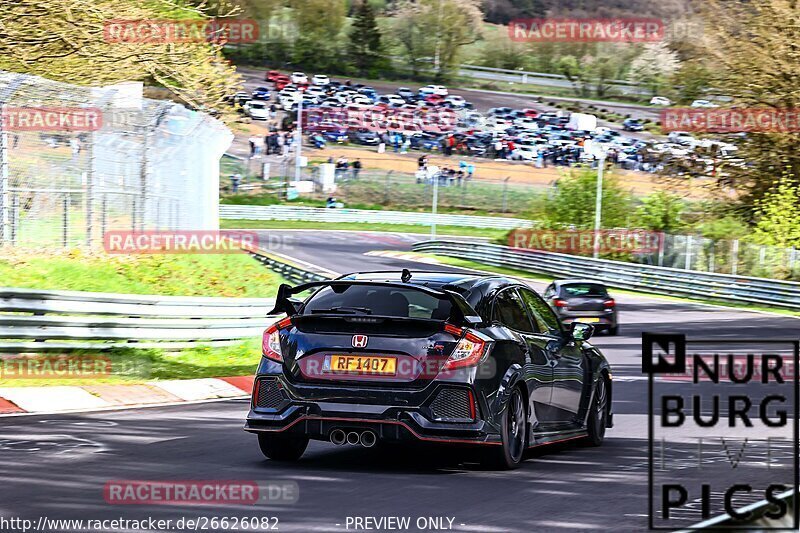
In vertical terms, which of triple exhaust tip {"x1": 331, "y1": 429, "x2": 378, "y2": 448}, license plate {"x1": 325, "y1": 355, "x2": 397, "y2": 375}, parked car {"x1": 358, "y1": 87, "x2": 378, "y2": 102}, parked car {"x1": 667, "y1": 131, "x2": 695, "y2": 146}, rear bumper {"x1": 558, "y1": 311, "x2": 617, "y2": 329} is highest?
parked car {"x1": 358, "y1": 87, "x2": 378, "y2": 102}

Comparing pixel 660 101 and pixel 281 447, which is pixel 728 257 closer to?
pixel 281 447

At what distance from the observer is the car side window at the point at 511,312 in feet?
31.6

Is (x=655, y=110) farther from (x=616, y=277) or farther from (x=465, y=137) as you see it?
(x=616, y=277)

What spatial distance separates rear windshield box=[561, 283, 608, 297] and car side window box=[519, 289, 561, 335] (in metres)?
17.8

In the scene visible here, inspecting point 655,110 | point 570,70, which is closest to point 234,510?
point 655,110

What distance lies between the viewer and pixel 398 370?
8781 millimetres

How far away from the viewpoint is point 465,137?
93.4 meters

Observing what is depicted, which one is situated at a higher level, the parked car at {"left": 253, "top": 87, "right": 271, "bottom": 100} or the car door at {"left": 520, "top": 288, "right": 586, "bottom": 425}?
the parked car at {"left": 253, "top": 87, "right": 271, "bottom": 100}

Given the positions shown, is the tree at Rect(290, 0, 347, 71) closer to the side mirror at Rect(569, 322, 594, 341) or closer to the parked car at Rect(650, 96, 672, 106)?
the parked car at Rect(650, 96, 672, 106)

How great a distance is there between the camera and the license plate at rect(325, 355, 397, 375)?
8.80 m


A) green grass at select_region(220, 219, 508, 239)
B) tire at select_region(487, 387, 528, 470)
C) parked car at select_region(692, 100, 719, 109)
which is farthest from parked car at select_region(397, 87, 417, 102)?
tire at select_region(487, 387, 528, 470)

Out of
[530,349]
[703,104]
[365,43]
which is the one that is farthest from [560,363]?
[365,43]

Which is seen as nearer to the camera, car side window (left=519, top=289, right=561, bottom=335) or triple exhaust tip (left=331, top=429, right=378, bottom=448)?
triple exhaust tip (left=331, top=429, right=378, bottom=448)

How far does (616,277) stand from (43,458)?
3931 centimetres
